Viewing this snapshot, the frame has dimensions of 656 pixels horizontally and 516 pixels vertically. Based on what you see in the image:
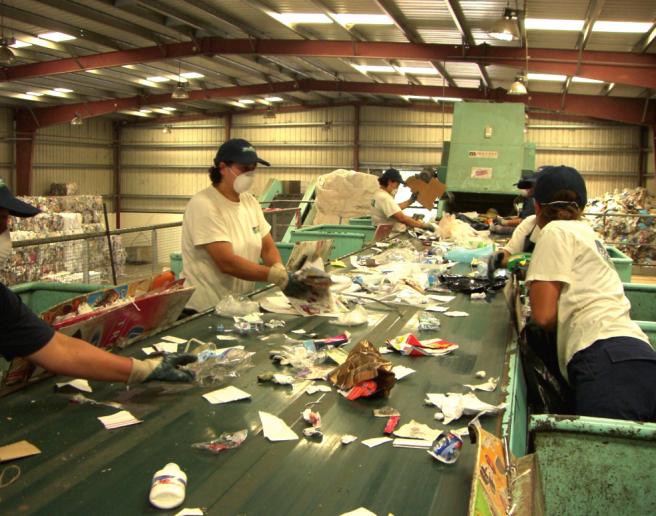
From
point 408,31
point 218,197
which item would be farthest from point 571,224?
point 408,31

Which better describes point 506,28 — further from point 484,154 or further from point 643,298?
point 643,298

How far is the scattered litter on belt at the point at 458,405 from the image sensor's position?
1.77m

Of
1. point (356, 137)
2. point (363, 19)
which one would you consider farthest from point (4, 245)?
point (356, 137)

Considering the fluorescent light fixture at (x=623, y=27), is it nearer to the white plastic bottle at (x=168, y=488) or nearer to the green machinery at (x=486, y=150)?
the green machinery at (x=486, y=150)

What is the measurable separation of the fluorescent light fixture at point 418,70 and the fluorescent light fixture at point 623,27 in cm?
418

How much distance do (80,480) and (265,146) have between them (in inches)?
689

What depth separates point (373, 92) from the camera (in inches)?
563

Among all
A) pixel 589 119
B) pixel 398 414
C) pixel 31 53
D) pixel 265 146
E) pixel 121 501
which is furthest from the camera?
pixel 265 146

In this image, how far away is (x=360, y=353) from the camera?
198 cm

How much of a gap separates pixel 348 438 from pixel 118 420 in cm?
59

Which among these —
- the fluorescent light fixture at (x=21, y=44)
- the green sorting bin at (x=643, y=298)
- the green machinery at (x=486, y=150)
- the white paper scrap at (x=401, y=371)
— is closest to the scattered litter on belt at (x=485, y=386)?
the white paper scrap at (x=401, y=371)

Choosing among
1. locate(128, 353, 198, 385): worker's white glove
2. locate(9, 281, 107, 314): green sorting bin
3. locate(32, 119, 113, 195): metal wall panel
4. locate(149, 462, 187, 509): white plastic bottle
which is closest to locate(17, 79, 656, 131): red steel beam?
locate(32, 119, 113, 195): metal wall panel

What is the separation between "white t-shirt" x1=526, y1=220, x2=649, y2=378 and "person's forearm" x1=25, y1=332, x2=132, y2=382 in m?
1.44

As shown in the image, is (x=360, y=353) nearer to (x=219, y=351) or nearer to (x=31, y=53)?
(x=219, y=351)
